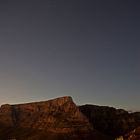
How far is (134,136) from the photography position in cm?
11144
